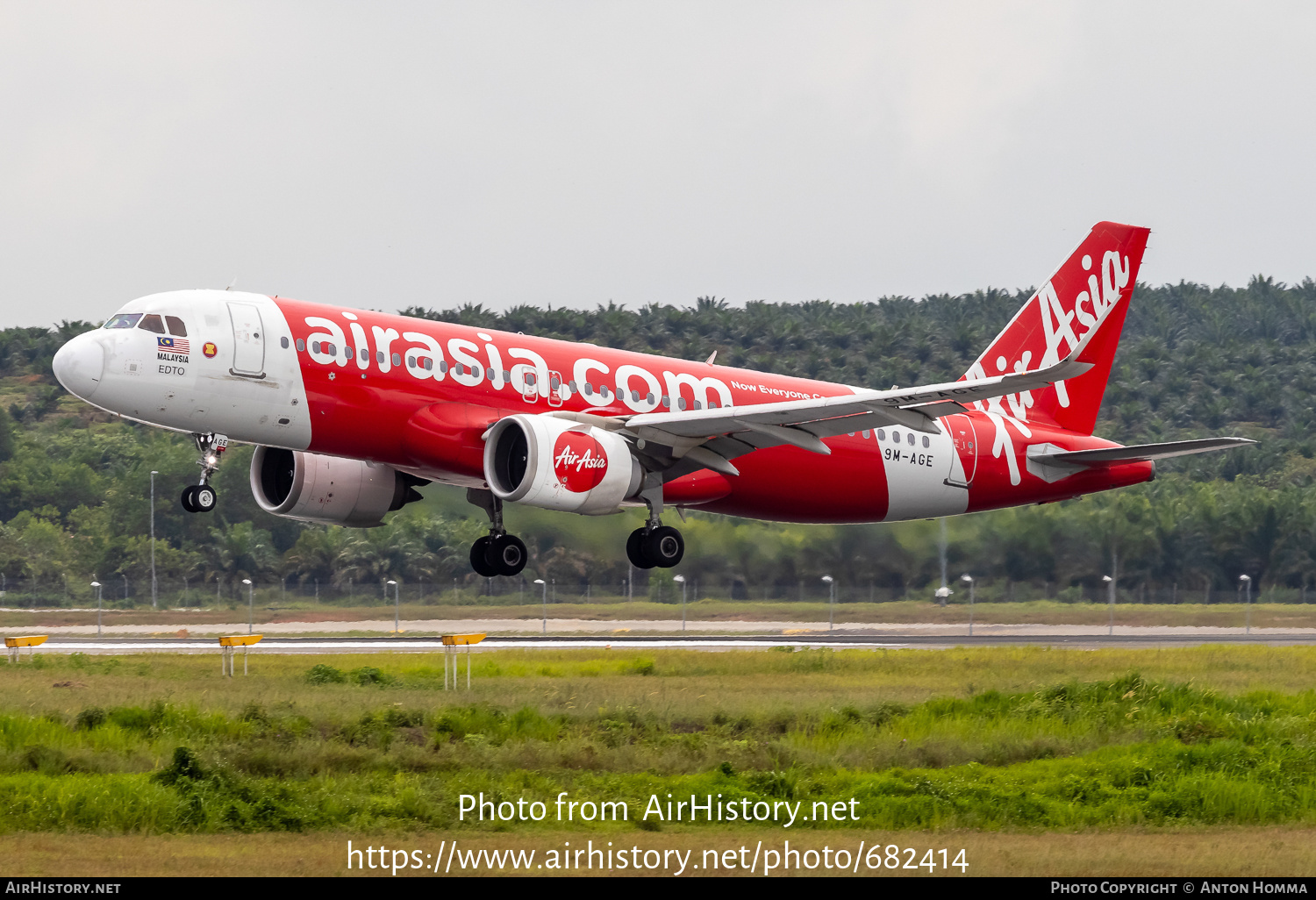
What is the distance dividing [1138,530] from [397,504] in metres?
36.1

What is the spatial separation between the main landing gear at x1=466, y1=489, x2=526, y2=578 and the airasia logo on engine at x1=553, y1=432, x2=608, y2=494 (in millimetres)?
4648

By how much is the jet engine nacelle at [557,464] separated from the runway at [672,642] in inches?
658

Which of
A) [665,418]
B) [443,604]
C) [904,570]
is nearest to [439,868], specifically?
[665,418]

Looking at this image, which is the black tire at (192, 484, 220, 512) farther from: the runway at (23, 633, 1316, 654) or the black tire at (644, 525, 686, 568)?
the runway at (23, 633, 1316, 654)

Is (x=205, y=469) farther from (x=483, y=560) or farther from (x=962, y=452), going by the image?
(x=962, y=452)

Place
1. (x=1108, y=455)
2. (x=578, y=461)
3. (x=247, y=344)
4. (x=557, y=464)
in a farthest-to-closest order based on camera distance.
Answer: (x=1108, y=455)
(x=578, y=461)
(x=557, y=464)
(x=247, y=344)

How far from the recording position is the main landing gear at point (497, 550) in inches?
1495

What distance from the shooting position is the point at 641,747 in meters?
29.2

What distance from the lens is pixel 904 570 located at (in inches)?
2317

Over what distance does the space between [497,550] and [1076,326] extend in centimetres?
1646

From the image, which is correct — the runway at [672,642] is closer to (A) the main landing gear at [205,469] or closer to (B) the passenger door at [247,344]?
(A) the main landing gear at [205,469]

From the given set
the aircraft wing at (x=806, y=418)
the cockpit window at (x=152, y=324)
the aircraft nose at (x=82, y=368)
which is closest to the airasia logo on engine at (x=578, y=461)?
the aircraft wing at (x=806, y=418)

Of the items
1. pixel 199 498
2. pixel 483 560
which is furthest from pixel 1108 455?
pixel 199 498

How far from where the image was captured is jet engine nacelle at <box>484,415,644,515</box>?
33156mm
